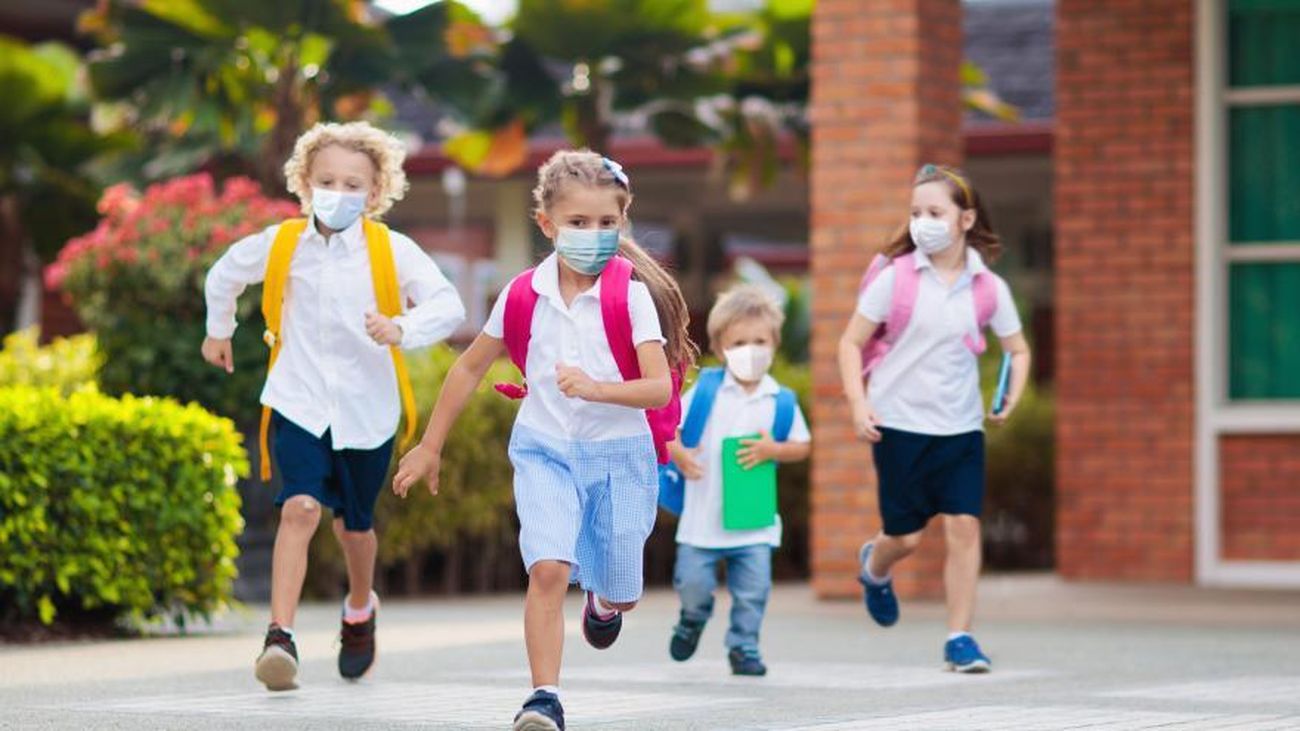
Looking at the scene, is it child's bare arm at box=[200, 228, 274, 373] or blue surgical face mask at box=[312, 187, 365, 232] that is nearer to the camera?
blue surgical face mask at box=[312, 187, 365, 232]

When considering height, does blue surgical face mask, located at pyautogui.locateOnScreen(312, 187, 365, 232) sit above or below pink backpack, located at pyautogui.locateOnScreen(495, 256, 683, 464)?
above

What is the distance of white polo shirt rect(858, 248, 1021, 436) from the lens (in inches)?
365

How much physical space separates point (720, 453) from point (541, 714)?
9.39 ft

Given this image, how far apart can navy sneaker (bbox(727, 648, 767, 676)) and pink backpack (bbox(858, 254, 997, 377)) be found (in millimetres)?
1141

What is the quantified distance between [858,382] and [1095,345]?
569 centimetres

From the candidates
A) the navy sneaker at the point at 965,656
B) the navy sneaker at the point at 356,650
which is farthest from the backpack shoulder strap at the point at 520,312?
the navy sneaker at the point at 965,656

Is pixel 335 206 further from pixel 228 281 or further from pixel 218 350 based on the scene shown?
pixel 218 350

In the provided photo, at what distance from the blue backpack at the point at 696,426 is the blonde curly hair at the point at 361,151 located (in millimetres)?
1453

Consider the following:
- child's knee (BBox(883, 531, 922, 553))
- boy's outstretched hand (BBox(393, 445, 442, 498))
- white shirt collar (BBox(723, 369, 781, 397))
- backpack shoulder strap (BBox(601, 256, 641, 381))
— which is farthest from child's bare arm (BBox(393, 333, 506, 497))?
child's knee (BBox(883, 531, 922, 553))

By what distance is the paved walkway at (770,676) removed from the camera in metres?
7.31

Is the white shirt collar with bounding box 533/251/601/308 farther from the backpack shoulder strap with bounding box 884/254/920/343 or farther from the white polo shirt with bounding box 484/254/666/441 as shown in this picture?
the backpack shoulder strap with bounding box 884/254/920/343

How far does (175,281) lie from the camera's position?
45.5ft

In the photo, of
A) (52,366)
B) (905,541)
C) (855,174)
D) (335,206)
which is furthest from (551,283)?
(52,366)

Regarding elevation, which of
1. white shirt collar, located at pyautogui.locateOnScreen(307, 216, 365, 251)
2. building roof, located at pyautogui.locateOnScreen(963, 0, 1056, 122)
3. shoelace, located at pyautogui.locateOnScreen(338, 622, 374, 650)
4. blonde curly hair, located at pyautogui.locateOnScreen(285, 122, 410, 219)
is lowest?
shoelace, located at pyautogui.locateOnScreen(338, 622, 374, 650)
